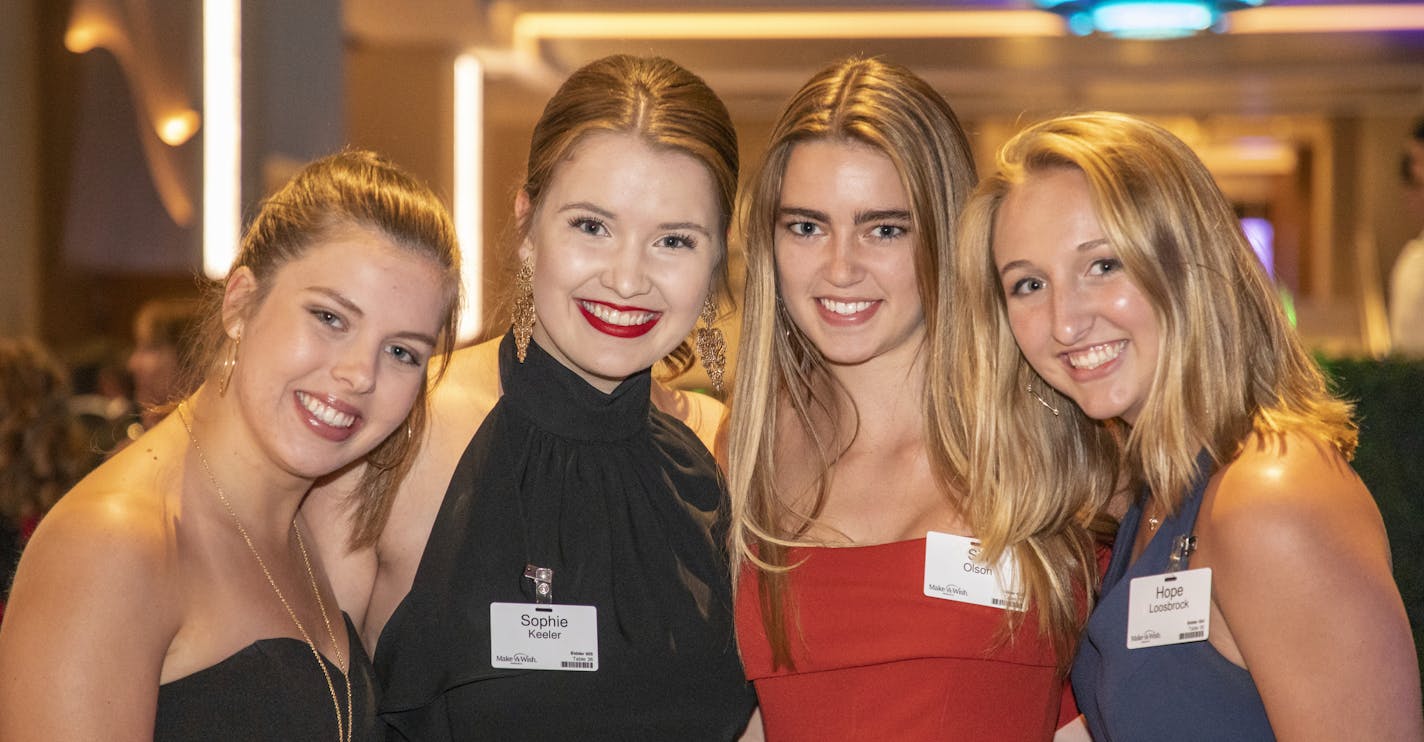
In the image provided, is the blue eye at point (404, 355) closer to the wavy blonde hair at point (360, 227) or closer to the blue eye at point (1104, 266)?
the wavy blonde hair at point (360, 227)

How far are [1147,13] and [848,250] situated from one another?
5694mm

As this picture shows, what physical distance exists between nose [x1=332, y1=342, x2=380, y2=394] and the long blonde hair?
76 cm

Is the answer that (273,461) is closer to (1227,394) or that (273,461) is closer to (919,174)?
(919,174)

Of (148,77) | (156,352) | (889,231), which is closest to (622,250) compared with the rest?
(889,231)

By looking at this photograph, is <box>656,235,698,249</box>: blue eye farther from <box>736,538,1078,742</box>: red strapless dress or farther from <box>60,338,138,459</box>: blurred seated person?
Answer: <box>60,338,138,459</box>: blurred seated person

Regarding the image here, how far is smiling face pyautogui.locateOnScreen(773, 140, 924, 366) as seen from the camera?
234 cm

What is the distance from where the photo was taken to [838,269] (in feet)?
7.62

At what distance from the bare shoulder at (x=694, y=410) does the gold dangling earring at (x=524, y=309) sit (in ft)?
1.18

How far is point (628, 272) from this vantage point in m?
2.24

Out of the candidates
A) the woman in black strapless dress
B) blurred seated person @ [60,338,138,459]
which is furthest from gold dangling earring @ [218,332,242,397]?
blurred seated person @ [60,338,138,459]

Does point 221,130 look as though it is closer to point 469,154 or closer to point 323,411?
point 469,154

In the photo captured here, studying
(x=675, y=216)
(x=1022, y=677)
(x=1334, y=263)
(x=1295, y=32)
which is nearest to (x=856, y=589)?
(x=1022, y=677)

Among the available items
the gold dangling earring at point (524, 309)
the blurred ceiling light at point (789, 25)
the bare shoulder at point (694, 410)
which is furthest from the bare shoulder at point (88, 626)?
the blurred ceiling light at point (789, 25)

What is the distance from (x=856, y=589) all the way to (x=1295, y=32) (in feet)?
28.2
